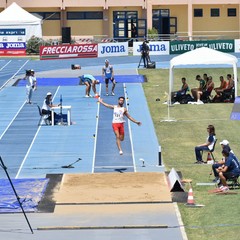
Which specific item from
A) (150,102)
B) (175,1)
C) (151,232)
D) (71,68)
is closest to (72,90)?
(150,102)

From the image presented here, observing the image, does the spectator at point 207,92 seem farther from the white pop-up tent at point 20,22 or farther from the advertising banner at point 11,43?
the white pop-up tent at point 20,22

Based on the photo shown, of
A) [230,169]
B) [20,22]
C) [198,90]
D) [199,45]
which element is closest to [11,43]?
[20,22]

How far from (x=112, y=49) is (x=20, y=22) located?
283 inches

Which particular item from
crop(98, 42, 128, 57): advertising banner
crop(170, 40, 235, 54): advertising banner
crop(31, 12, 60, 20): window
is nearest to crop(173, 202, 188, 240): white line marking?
crop(170, 40, 235, 54): advertising banner

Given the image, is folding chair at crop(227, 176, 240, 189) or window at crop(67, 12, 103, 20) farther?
window at crop(67, 12, 103, 20)

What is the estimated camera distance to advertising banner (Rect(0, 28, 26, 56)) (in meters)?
61.5

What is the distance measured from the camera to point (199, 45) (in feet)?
189

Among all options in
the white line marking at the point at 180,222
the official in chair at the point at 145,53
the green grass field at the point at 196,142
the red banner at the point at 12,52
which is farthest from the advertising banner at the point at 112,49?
the white line marking at the point at 180,222

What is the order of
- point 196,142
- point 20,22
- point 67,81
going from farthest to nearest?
point 20,22 → point 67,81 → point 196,142

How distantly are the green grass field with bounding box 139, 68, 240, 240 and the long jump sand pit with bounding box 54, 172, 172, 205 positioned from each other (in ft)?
2.35

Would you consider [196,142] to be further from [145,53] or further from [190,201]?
[145,53]

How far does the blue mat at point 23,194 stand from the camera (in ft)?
60.3

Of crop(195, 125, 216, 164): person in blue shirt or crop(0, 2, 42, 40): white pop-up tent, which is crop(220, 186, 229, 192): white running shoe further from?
crop(0, 2, 42, 40): white pop-up tent

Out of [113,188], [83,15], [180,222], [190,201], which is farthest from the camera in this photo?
[83,15]
